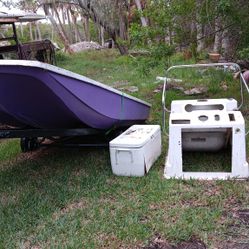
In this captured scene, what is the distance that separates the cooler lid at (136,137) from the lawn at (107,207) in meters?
0.28

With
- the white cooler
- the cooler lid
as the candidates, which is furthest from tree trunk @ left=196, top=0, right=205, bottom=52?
the white cooler

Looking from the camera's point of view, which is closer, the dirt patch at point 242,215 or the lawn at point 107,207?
the lawn at point 107,207

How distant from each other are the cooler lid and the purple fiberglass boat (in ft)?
0.79

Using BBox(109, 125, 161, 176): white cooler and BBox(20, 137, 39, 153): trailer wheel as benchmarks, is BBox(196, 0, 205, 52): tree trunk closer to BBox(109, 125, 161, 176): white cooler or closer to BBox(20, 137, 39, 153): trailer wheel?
BBox(109, 125, 161, 176): white cooler

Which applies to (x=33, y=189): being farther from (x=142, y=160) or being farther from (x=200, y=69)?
(x=200, y=69)

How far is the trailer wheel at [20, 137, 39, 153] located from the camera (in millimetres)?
4305

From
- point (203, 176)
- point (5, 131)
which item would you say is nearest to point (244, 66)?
point (203, 176)

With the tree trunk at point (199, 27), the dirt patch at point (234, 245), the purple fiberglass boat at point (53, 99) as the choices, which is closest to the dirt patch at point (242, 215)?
the dirt patch at point (234, 245)

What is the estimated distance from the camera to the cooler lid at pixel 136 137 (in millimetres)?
3207

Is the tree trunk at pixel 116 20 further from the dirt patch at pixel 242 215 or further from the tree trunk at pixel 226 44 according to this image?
the dirt patch at pixel 242 215

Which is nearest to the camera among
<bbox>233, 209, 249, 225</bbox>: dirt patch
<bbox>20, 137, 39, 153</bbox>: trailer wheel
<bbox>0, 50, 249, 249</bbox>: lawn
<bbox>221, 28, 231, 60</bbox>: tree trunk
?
<bbox>0, 50, 249, 249</bbox>: lawn

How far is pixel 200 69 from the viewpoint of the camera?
26.8ft

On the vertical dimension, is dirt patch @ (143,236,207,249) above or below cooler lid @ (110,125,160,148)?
below

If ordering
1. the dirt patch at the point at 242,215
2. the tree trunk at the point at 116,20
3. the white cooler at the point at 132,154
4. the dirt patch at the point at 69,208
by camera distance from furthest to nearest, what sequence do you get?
the tree trunk at the point at 116,20, the white cooler at the point at 132,154, the dirt patch at the point at 69,208, the dirt patch at the point at 242,215
